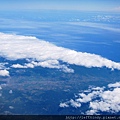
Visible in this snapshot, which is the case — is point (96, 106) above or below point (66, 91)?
below

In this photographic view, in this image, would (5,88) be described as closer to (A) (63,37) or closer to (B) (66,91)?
(B) (66,91)

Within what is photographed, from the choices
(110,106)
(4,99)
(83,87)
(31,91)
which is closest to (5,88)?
(4,99)

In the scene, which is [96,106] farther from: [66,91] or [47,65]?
[47,65]

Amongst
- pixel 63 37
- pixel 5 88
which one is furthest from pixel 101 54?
pixel 5 88

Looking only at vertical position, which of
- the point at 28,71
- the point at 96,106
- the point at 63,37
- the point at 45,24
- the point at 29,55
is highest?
the point at 45,24

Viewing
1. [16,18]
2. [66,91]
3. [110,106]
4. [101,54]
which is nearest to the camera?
[110,106]

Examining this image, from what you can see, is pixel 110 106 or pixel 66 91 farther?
pixel 66 91

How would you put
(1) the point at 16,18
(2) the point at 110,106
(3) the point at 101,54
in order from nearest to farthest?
(2) the point at 110,106 → (3) the point at 101,54 → (1) the point at 16,18
